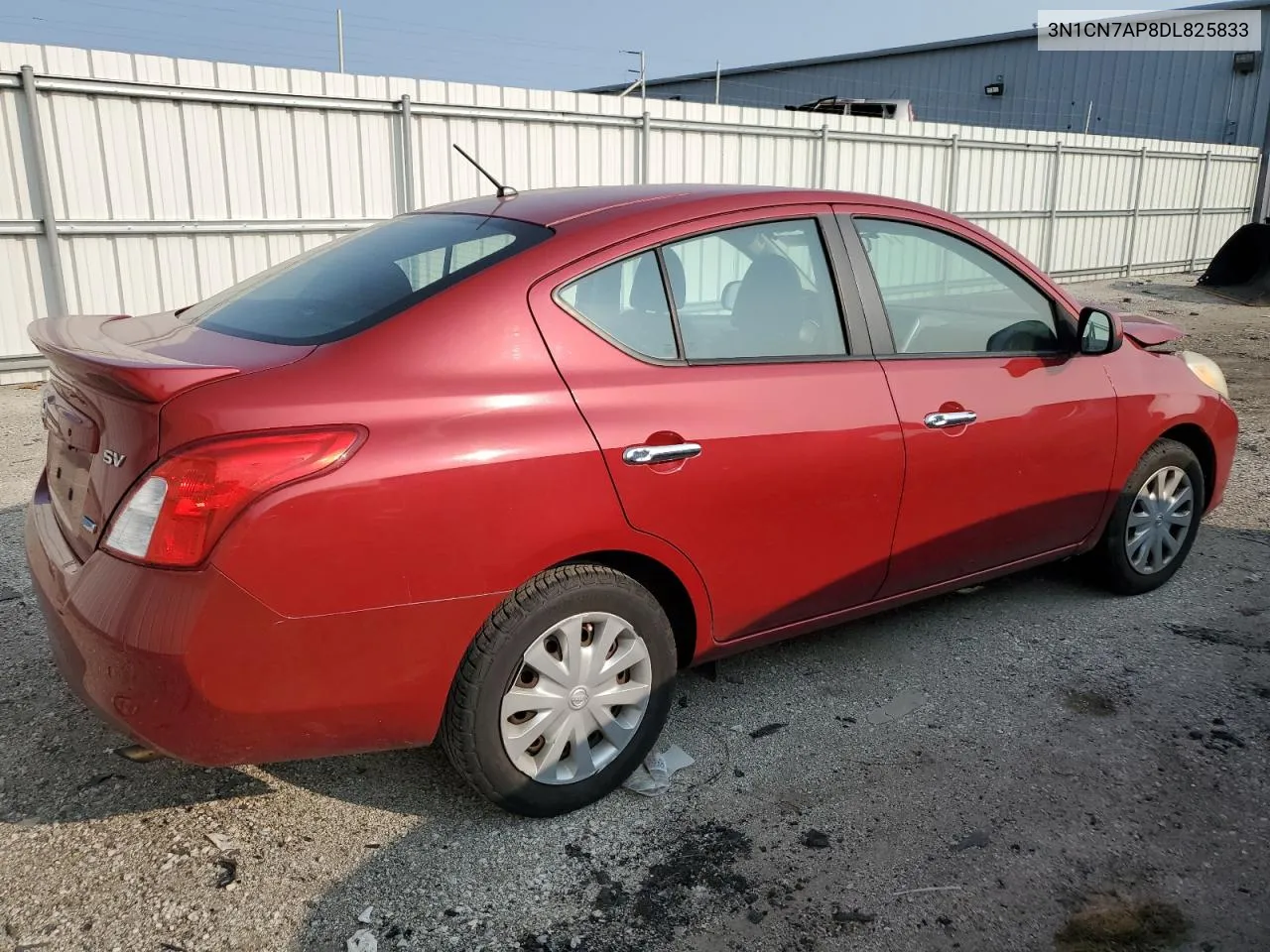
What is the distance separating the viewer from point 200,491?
2.16 m

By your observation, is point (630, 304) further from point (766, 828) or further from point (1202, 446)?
point (1202, 446)

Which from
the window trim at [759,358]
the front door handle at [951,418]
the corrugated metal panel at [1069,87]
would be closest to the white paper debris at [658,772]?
the window trim at [759,358]

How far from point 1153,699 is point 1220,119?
83.8ft

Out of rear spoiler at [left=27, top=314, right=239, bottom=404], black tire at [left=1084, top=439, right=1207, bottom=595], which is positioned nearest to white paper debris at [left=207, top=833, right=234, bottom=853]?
rear spoiler at [left=27, top=314, right=239, bottom=404]

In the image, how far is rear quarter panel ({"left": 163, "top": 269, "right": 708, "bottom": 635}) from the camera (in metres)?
2.21

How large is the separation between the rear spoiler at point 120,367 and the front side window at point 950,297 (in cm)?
209

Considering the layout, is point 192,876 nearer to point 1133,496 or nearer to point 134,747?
point 134,747

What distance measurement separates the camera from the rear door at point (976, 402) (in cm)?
332

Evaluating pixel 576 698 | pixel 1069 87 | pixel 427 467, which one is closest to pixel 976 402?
pixel 576 698

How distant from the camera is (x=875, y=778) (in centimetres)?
297

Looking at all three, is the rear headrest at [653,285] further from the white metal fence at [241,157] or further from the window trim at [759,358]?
the white metal fence at [241,157]

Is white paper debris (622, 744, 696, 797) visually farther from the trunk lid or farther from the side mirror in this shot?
the side mirror

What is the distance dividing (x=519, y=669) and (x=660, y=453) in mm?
666

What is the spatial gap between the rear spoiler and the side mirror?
9.70 feet
